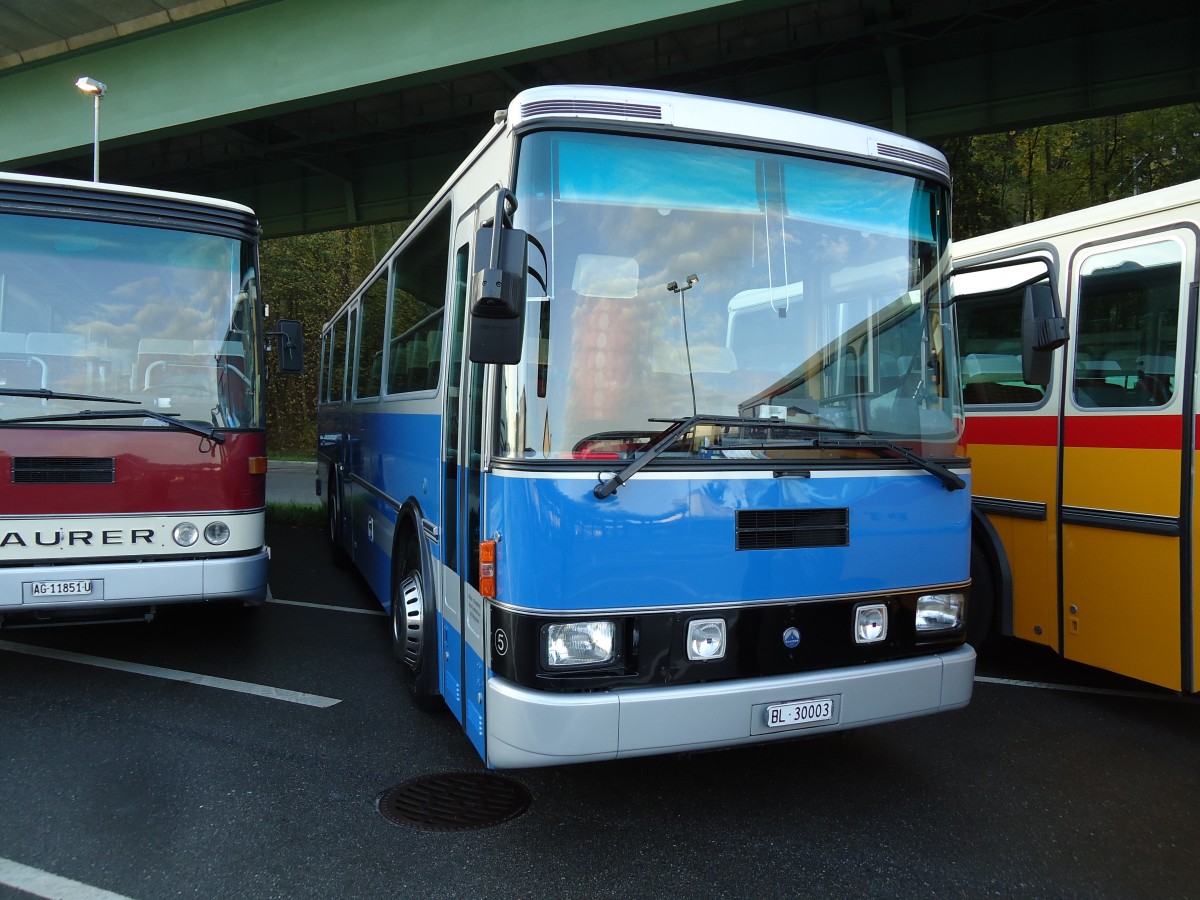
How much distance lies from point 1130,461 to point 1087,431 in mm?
350

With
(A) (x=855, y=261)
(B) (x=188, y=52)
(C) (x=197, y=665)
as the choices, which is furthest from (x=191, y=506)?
(B) (x=188, y=52)

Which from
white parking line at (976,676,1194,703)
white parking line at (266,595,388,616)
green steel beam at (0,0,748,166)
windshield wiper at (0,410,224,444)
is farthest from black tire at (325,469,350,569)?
white parking line at (976,676,1194,703)

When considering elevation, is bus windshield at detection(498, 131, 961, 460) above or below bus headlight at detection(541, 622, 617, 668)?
above

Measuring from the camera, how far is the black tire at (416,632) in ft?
15.8

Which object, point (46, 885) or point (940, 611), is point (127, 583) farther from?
point (940, 611)

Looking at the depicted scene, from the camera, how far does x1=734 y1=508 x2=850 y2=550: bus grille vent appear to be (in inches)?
141

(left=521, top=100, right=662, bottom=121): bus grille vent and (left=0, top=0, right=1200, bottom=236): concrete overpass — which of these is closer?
(left=521, top=100, right=662, bottom=121): bus grille vent

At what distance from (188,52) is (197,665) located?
28.2 feet

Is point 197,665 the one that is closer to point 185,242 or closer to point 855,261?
point 185,242

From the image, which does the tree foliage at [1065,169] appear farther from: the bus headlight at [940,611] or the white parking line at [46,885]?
the white parking line at [46,885]

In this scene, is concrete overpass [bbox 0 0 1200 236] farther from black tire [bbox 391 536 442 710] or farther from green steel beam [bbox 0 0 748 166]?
black tire [bbox 391 536 442 710]

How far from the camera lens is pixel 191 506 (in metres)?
5.71

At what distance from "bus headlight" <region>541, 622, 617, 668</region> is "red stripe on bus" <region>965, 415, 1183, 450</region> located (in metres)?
2.02

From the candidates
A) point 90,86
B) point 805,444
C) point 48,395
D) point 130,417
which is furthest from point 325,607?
point 90,86
